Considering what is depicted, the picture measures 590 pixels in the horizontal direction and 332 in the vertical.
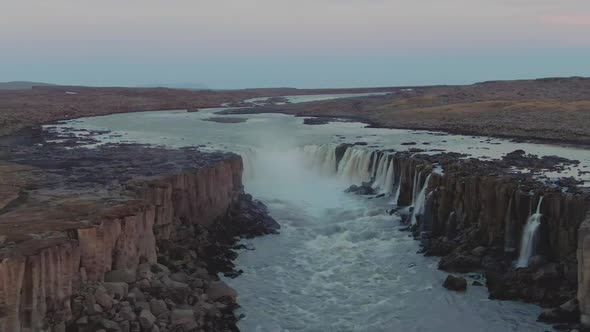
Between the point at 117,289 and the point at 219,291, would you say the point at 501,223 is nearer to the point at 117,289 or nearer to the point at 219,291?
the point at 219,291

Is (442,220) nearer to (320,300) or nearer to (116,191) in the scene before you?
(320,300)

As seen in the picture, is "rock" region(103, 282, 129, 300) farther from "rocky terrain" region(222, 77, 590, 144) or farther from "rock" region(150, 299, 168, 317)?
"rocky terrain" region(222, 77, 590, 144)

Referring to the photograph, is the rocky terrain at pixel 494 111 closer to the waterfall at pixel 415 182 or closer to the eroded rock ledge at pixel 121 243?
the waterfall at pixel 415 182

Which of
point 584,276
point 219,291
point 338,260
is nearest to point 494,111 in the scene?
point 338,260

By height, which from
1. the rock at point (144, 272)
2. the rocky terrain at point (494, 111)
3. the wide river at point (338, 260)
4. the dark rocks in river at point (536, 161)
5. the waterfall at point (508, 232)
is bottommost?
the wide river at point (338, 260)

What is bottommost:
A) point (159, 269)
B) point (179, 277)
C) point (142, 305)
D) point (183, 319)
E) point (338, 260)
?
point (338, 260)

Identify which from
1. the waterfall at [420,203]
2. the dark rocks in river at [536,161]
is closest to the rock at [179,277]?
the waterfall at [420,203]
